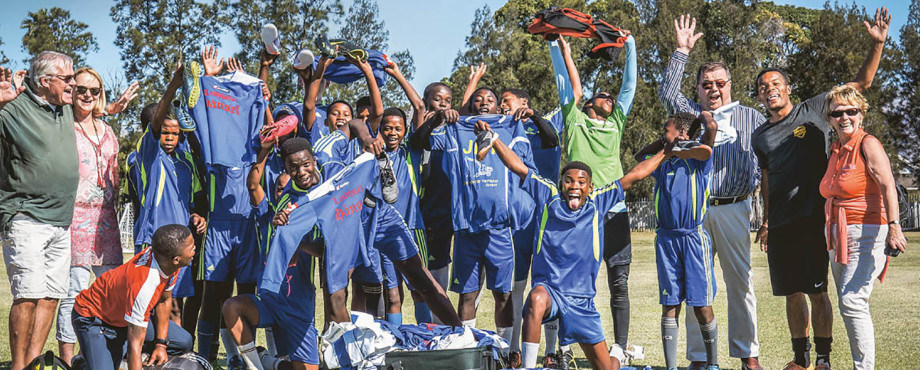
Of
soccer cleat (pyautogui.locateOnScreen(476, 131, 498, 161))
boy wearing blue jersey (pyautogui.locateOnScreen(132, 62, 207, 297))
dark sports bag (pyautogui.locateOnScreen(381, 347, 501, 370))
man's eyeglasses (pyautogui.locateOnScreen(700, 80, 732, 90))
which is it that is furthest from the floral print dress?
man's eyeglasses (pyautogui.locateOnScreen(700, 80, 732, 90))

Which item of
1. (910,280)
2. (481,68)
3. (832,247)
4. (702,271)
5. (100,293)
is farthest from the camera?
(910,280)

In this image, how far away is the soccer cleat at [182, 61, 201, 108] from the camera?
265 inches

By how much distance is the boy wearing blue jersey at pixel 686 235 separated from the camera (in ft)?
21.4

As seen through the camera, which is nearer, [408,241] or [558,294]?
[558,294]

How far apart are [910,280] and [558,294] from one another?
35.3ft

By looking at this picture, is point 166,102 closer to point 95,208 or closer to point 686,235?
point 95,208

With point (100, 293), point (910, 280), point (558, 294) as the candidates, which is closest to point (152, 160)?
point (100, 293)

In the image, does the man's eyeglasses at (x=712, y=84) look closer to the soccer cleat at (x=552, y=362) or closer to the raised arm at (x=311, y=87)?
the soccer cleat at (x=552, y=362)

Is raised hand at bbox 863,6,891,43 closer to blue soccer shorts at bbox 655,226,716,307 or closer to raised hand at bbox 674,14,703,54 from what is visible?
raised hand at bbox 674,14,703,54

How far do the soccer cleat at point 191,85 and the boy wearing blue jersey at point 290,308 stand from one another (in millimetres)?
1055

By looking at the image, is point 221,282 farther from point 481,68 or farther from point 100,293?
point 481,68

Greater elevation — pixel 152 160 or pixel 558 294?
pixel 152 160

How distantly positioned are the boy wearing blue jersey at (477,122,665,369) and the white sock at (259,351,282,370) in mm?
1878

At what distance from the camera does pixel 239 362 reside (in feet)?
21.8
